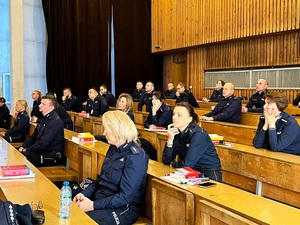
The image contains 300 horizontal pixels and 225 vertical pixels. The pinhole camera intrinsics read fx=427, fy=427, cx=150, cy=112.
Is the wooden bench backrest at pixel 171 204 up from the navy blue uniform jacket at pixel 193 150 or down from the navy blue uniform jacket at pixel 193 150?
down

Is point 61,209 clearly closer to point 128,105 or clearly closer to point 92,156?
point 92,156

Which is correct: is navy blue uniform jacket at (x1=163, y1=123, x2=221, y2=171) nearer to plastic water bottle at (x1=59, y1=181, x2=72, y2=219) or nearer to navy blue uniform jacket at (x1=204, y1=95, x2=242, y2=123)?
plastic water bottle at (x1=59, y1=181, x2=72, y2=219)

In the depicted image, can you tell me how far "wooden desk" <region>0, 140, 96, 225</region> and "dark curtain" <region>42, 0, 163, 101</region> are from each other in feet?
37.8

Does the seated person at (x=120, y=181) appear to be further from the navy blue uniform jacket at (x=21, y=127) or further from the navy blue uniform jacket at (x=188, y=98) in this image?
the navy blue uniform jacket at (x=188, y=98)

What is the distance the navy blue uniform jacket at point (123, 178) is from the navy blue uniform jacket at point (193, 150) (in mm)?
583

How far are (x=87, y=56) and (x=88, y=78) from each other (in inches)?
30.5

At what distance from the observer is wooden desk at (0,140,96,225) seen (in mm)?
2342

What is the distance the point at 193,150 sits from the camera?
3723mm

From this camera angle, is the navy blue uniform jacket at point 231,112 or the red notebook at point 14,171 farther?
the navy blue uniform jacket at point 231,112

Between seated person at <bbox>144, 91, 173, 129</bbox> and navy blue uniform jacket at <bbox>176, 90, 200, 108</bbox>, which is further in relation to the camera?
navy blue uniform jacket at <bbox>176, 90, 200, 108</bbox>

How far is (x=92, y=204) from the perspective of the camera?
3.17 metres

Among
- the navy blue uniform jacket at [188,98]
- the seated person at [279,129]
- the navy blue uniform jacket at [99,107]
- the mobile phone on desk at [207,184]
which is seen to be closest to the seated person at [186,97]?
the navy blue uniform jacket at [188,98]

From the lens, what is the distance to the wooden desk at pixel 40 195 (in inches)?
92.2

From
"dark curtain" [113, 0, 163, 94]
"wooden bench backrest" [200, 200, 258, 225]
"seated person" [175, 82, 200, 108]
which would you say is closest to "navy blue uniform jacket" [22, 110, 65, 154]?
"wooden bench backrest" [200, 200, 258, 225]
